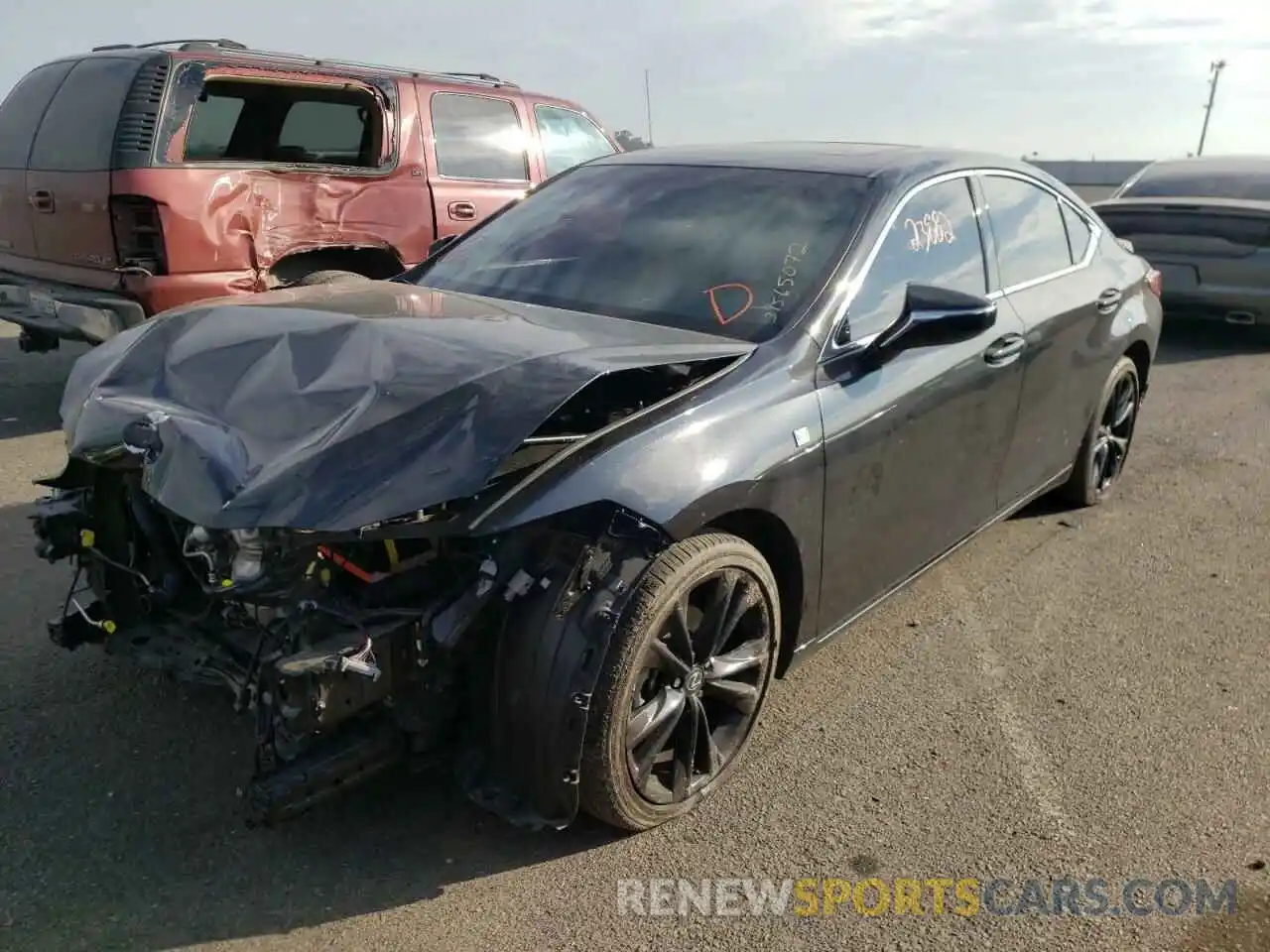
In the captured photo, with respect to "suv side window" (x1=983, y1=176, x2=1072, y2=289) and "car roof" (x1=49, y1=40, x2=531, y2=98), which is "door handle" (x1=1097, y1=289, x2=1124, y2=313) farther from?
"car roof" (x1=49, y1=40, x2=531, y2=98)

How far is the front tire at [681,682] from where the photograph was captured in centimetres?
251

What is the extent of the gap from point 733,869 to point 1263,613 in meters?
2.73

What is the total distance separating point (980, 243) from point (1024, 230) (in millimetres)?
458

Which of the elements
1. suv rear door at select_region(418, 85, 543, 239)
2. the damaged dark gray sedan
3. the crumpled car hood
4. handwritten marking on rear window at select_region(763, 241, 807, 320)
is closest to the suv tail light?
suv rear door at select_region(418, 85, 543, 239)

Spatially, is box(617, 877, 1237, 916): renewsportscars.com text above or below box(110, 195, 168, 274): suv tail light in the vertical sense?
below

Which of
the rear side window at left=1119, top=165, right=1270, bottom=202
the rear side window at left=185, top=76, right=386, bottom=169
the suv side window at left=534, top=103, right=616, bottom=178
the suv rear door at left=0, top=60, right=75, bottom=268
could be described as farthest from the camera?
the rear side window at left=1119, top=165, right=1270, bottom=202

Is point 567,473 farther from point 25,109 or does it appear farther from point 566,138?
point 566,138

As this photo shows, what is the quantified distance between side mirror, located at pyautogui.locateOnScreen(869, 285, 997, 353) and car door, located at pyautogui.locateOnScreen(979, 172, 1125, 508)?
0.87 meters

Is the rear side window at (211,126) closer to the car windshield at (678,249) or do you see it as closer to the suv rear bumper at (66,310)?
the suv rear bumper at (66,310)

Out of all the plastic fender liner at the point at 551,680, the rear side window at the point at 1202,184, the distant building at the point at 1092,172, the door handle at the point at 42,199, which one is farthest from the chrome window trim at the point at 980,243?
the distant building at the point at 1092,172

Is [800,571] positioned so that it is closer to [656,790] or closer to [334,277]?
[656,790]

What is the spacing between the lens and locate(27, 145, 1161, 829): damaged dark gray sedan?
93.2 inches

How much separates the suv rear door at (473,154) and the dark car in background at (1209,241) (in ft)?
16.6

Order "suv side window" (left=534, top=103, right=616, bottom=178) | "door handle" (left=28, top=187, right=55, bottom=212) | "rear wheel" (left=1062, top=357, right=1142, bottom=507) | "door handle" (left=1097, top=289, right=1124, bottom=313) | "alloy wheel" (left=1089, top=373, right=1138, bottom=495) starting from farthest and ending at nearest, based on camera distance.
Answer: "suv side window" (left=534, top=103, right=616, bottom=178), "door handle" (left=28, top=187, right=55, bottom=212), "alloy wheel" (left=1089, top=373, right=1138, bottom=495), "rear wheel" (left=1062, top=357, right=1142, bottom=507), "door handle" (left=1097, top=289, right=1124, bottom=313)
